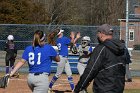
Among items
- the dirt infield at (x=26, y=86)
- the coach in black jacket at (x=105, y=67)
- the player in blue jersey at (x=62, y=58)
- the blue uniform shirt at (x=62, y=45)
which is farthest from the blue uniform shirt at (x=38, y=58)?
the dirt infield at (x=26, y=86)

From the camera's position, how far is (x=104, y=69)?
674 centimetres

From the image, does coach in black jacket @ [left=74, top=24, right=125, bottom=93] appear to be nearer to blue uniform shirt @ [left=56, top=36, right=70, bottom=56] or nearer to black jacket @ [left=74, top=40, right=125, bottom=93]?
black jacket @ [left=74, top=40, right=125, bottom=93]

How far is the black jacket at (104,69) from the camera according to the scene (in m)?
6.67

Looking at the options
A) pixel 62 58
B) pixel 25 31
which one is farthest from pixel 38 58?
pixel 25 31

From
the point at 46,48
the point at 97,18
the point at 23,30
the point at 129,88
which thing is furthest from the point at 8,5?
the point at 46,48

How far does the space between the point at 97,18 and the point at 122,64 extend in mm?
55643

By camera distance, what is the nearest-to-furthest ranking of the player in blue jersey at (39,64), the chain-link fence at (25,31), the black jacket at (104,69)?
the black jacket at (104,69) < the player in blue jersey at (39,64) < the chain-link fence at (25,31)

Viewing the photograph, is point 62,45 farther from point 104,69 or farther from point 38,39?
point 104,69

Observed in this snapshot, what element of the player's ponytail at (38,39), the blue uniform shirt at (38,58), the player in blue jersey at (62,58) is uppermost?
the player's ponytail at (38,39)

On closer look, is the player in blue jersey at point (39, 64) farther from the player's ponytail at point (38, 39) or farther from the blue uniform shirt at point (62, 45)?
the blue uniform shirt at point (62, 45)

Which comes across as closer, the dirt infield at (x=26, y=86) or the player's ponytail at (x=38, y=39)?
the player's ponytail at (x=38, y=39)

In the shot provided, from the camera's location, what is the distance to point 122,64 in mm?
6879

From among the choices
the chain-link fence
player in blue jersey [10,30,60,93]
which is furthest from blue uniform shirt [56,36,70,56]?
the chain-link fence

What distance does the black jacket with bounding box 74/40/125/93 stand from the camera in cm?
667
